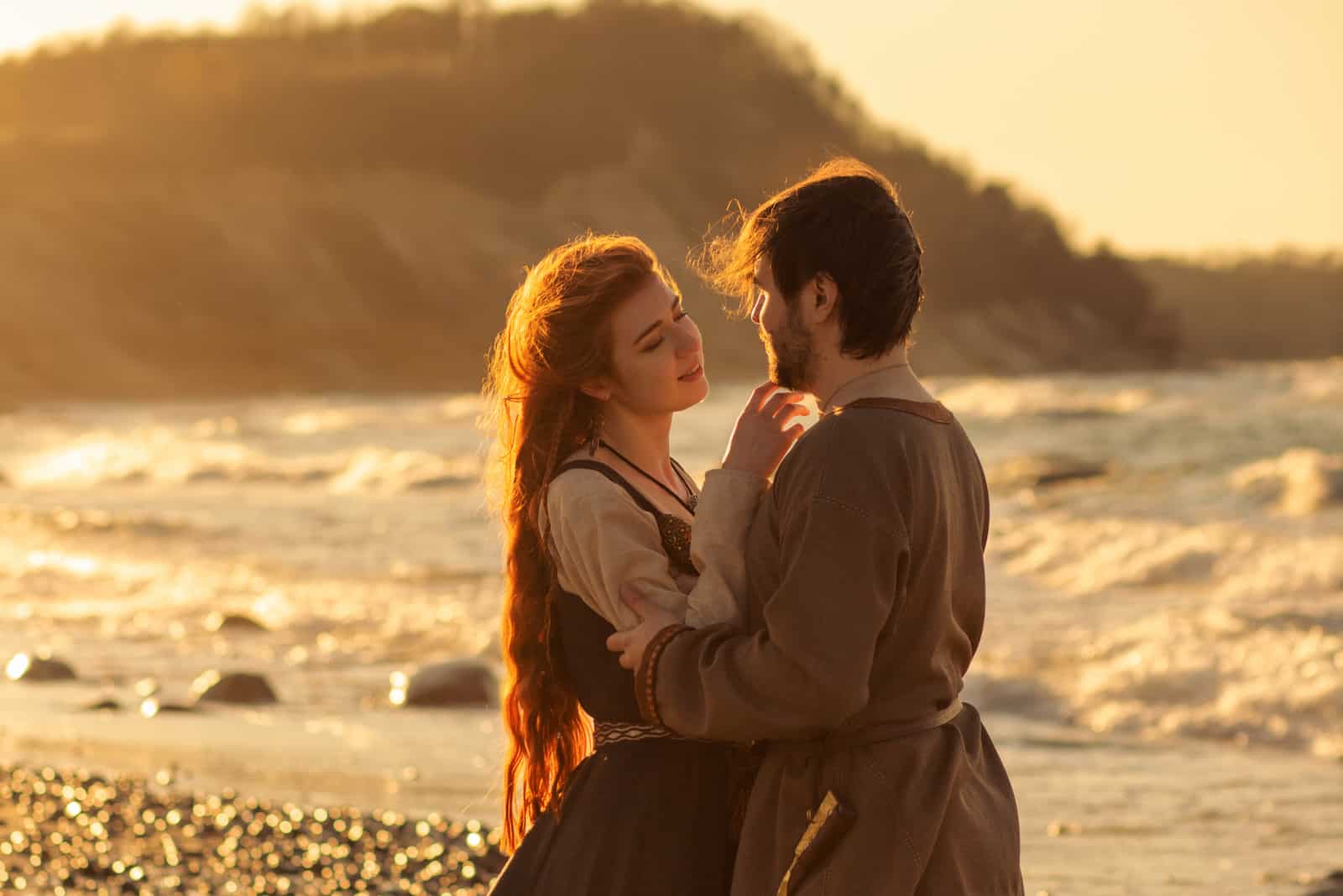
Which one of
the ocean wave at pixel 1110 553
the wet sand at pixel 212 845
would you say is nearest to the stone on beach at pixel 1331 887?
the wet sand at pixel 212 845

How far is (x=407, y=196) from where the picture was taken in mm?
73062

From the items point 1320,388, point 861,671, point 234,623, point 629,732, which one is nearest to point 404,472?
point 234,623

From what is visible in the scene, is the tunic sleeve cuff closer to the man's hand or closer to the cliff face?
the man's hand

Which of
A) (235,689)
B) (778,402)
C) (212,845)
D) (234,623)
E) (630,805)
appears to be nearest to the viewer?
(778,402)

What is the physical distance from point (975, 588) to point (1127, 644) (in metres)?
8.57

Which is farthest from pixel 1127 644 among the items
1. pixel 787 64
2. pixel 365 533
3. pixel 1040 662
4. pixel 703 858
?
pixel 787 64

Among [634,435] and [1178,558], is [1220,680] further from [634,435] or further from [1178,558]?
[634,435]

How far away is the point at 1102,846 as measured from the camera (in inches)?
267

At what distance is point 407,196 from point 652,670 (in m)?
71.5

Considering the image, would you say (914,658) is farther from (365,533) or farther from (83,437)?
(83,437)

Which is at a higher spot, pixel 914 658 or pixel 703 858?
pixel 914 658

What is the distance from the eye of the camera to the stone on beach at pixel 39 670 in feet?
33.3

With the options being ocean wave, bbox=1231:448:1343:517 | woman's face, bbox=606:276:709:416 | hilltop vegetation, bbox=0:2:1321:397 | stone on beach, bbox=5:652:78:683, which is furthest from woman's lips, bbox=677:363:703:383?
hilltop vegetation, bbox=0:2:1321:397

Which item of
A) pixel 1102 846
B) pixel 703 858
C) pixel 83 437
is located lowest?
pixel 83 437
